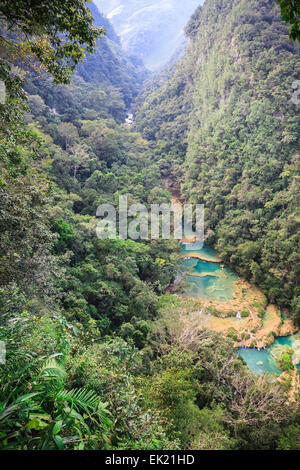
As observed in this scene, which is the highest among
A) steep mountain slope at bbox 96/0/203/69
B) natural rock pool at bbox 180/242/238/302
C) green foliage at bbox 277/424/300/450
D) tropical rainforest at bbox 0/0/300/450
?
steep mountain slope at bbox 96/0/203/69

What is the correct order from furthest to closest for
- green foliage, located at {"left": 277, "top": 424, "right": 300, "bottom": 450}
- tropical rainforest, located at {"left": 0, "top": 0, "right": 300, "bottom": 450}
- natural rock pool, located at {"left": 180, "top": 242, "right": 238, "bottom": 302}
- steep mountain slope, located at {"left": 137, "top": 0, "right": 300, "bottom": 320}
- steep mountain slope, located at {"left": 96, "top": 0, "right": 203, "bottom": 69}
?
steep mountain slope, located at {"left": 96, "top": 0, "right": 203, "bottom": 69}, steep mountain slope, located at {"left": 137, "top": 0, "right": 300, "bottom": 320}, natural rock pool, located at {"left": 180, "top": 242, "right": 238, "bottom": 302}, green foliage, located at {"left": 277, "top": 424, "right": 300, "bottom": 450}, tropical rainforest, located at {"left": 0, "top": 0, "right": 300, "bottom": 450}

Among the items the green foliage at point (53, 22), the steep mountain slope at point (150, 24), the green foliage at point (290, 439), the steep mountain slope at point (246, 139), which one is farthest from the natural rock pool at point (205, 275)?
the steep mountain slope at point (150, 24)

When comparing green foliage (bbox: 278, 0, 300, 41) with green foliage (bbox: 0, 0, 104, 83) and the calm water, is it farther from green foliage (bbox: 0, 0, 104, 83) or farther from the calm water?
the calm water

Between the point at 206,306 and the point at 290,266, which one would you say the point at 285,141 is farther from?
the point at 206,306

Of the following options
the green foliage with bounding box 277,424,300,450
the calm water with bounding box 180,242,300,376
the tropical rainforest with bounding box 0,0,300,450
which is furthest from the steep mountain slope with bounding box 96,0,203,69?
the green foliage with bounding box 277,424,300,450

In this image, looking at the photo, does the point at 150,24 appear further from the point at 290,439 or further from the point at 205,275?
the point at 290,439

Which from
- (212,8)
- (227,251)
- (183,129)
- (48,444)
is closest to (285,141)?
(227,251)

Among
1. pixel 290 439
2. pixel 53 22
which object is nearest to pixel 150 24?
pixel 53 22
